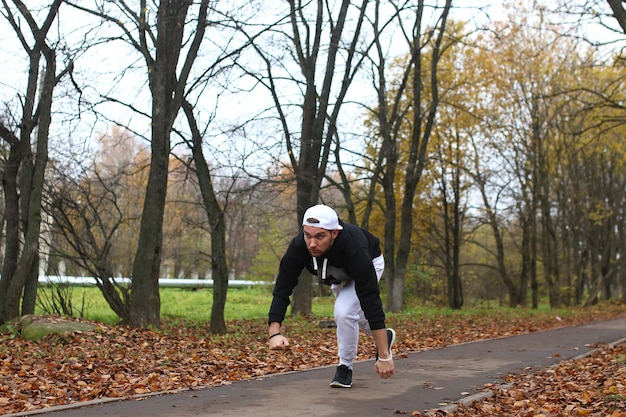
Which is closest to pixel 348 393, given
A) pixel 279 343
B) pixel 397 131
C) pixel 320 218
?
pixel 279 343

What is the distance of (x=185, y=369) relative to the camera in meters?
8.80

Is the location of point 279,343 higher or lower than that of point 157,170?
lower

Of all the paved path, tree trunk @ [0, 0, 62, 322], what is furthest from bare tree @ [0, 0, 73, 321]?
the paved path

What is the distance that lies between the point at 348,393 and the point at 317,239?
1.88 meters

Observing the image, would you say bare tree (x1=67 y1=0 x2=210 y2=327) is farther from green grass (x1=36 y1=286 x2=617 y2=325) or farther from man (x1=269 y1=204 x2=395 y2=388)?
man (x1=269 y1=204 x2=395 y2=388)

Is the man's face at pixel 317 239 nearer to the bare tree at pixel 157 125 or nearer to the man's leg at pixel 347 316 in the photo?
the man's leg at pixel 347 316

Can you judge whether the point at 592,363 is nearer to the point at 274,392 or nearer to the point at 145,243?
the point at 274,392

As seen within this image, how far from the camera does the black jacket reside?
6.03m

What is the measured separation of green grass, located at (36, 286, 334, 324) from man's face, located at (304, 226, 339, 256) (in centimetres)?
1128

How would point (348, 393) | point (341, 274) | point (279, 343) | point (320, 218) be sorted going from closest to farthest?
point (279, 343) → point (320, 218) → point (341, 274) → point (348, 393)

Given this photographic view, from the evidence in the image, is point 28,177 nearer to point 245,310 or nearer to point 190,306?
point 245,310

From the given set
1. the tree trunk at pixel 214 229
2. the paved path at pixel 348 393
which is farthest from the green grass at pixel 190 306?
the paved path at pixel 348 393

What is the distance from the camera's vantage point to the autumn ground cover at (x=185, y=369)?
6656 millimetres

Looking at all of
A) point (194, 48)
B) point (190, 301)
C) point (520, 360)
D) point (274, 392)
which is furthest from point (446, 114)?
point (274, 392)
